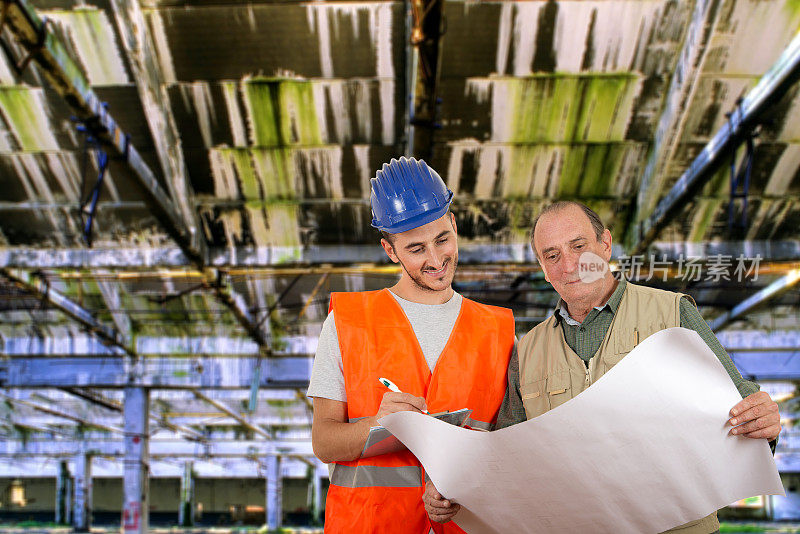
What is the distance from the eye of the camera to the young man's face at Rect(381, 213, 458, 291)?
→ 2.13m

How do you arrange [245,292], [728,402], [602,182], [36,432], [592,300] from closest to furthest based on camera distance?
[728,402] < [592,300] < [602,182] < [245,292] < [36,432]

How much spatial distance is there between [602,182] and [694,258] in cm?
160

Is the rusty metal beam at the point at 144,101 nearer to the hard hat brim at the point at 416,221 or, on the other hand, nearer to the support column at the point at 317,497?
the hard hat brim at the point at 416,221

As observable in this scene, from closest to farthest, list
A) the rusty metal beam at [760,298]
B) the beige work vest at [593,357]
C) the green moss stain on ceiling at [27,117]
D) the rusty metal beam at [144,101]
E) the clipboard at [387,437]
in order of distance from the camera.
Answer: the clipboard at [387,437] → the beige work vest at [593,357] → the rusty metal beam at [144,101] → the green moss stain on ceiling at [27,117] → the rusty metal beam at [760,298]

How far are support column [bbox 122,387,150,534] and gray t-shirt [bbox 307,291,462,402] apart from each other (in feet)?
38.5

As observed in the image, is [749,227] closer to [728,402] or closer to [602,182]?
[602,182]

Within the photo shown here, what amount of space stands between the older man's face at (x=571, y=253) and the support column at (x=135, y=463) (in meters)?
12.2

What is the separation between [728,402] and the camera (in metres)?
1.58

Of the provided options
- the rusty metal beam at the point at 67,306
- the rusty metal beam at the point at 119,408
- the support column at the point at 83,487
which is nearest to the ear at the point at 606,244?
the rusty metal beam at the point at 67,306

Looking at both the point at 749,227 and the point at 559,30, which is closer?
the point at 559,30

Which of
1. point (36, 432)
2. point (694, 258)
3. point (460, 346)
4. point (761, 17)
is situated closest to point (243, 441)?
point (36, 432)

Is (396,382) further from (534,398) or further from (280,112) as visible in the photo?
(280,112)

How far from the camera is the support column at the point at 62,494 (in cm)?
3083

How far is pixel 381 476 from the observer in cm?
199
